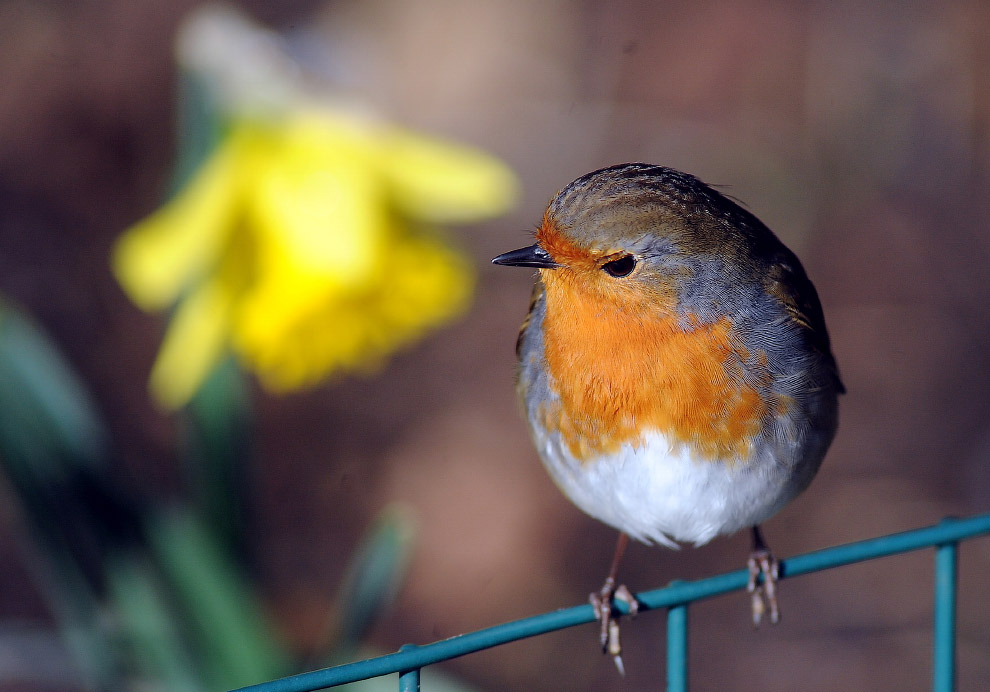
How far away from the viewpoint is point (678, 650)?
4.20ft

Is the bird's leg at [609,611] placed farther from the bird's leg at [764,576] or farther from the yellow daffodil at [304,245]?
the yellow daffodil at [304,245]

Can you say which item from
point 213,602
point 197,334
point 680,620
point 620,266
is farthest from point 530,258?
point 213,602

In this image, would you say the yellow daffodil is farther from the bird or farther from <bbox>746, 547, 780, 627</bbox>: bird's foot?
<bbox>746, 547, 780, 627</bbox>: bird's foot

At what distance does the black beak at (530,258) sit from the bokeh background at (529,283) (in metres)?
1.47

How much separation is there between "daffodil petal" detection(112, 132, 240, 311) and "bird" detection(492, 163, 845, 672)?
0.54 meters

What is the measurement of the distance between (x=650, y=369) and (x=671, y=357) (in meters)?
0.03

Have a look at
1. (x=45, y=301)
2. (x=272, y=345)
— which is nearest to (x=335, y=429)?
(x=45, y=301)

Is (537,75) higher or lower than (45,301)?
higher

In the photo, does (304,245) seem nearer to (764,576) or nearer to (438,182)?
(438,182)

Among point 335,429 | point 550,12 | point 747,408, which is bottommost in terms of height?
point 747,408

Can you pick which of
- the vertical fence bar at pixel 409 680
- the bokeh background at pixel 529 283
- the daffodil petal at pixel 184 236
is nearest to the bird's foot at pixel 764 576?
the vertical fence bar at pixel 409 680

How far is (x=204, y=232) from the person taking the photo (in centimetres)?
165

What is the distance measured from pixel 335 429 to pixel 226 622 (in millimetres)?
1534

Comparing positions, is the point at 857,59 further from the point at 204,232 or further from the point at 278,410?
the point at 204,232
